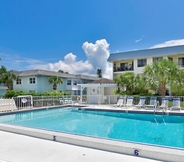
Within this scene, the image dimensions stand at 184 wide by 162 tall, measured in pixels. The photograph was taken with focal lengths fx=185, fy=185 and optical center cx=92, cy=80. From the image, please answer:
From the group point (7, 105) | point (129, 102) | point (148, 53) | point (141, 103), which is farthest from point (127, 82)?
point (7, 105)

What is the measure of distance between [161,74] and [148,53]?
9052mm

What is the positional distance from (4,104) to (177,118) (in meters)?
13.5

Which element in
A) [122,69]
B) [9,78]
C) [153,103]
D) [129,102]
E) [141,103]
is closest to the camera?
[153,103]

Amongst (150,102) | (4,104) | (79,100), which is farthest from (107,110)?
(4,104)

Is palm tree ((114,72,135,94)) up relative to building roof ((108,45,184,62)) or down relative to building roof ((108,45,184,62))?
down

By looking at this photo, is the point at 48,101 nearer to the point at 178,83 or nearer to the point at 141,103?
the point at 141,103

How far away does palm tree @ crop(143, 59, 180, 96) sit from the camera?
58.2 feet

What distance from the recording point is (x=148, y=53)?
85.5 feet

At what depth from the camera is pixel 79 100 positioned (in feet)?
75.6

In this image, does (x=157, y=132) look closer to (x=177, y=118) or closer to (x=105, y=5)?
(x=177, y=118)

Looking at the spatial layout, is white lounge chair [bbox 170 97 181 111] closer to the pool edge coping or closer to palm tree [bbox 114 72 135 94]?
palm tree [bbox 114 72 135 94]

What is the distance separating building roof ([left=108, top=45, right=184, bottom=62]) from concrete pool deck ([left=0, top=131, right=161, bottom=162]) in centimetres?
2232

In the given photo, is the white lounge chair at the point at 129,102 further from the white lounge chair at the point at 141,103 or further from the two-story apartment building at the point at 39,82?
the two-story apartment building at the point at 39,82

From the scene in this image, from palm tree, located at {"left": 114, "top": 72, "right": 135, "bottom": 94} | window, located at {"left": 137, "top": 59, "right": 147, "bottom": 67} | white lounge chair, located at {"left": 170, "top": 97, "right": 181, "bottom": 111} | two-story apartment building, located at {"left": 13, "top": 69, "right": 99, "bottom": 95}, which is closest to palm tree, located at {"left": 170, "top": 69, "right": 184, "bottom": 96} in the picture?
white lounge chair, located at {"left": 170, "top": 97, "right": 181, "bottom": 111}
